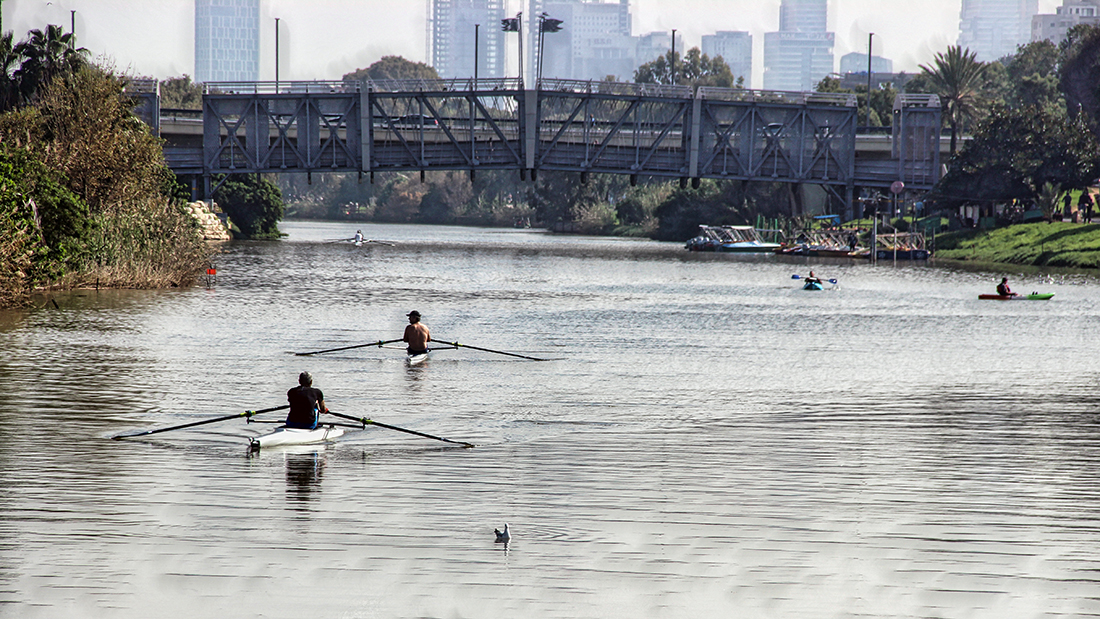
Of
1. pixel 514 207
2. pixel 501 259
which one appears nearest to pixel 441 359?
pixel 501 259

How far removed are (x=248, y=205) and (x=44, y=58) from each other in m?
41.7

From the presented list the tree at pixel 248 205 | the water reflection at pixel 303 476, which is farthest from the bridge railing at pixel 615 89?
the water reflection at pixel 303 476

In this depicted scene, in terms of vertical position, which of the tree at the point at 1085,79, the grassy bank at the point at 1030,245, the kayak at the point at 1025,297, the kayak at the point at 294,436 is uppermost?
the tree at the point at 1085,79

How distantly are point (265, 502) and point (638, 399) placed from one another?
11.1 metres

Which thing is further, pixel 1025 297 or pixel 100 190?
pixel 1025 297

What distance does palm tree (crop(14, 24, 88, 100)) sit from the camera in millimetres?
73812

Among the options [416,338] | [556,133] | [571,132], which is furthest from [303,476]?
[571,132]

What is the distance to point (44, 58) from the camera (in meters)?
75.5

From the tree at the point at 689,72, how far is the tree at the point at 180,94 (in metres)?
63.8

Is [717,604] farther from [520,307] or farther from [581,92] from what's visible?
[581,92]

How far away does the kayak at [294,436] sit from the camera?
19312mm

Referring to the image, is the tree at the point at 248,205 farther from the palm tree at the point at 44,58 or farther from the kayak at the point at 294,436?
the kayak at the point at 294,436

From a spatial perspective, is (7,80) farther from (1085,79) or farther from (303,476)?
(1085,79)

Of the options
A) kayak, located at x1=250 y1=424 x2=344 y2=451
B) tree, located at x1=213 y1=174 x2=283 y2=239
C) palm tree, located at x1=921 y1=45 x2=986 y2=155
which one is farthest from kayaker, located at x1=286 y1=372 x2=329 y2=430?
palm tree, located at x1=921 y1=45 x2=986 y2=155
